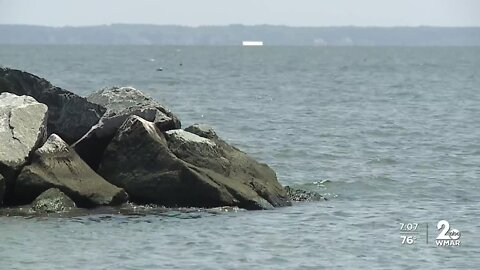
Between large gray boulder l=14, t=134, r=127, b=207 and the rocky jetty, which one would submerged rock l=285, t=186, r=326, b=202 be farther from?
large gray boulder l=14, t=134, r=127, b=207

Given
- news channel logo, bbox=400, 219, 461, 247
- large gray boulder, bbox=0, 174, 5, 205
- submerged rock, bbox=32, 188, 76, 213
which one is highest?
large gray boulder, bbox=0, 174, 5, 205

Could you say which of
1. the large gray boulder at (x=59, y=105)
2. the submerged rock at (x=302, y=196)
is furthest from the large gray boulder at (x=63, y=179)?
the submerged rock at (x=302, y=196)

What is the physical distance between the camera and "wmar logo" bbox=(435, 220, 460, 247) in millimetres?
17562

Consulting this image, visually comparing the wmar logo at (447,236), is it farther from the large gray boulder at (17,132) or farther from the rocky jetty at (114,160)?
the large gray boulder at (17,132)

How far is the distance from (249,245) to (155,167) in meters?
3.36

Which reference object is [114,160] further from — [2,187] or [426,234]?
[426,234]

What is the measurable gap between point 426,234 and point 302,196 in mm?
4248

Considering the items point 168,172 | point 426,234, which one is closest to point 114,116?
point 168,172

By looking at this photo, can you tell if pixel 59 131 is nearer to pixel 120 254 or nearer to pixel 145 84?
pixel 120 254

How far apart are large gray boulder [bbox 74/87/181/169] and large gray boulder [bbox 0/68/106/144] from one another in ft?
1.15

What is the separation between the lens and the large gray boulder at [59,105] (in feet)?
68.9

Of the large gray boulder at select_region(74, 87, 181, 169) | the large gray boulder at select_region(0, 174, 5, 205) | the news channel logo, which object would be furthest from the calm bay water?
the large gray boulder at select_region(74, 87, 181, 169)

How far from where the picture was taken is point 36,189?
19.3 metres

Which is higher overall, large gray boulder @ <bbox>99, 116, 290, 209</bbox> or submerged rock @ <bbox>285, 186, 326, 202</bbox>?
large gray boulder @ <bbox>99, 116, 290, 209</bbox>
